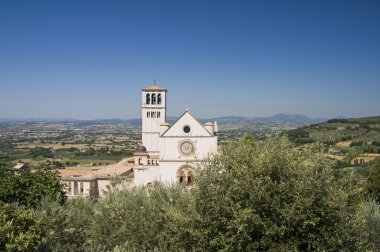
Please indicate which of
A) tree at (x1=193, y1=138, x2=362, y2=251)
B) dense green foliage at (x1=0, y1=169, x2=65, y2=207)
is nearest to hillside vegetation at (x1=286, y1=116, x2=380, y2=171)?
dense green foliage at (x1=0, y1=169, x2=65, y2=207)

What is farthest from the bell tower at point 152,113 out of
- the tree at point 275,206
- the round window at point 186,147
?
the tree at point 275,206

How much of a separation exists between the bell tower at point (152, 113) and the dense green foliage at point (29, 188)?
78.6ft

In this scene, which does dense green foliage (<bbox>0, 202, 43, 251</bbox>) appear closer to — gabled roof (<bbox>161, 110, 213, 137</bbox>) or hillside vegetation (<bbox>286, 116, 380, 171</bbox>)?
gabled roof (<bbox>161, 110, 213, 137</bbox>)

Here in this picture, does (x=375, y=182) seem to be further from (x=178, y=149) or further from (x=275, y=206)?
(x=275, y=206)

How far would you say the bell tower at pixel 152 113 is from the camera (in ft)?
162

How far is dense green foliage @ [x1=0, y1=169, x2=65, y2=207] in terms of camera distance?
23.7 meters

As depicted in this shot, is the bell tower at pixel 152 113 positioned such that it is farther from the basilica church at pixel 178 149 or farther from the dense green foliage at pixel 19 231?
the dense green foliage at pixel 19 231

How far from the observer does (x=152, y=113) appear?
1954 inches

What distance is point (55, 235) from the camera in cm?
1777

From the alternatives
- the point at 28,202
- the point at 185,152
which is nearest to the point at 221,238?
the point at 28,202

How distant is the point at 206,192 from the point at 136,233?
4.51m

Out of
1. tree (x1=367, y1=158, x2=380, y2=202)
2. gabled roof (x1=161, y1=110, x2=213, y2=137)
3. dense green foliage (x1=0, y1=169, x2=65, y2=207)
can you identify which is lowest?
tree (x1=367, y1=158, x2=380, y2=202)

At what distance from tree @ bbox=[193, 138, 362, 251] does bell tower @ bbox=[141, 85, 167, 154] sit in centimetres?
3406

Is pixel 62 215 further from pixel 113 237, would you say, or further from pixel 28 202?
pixel 28 202
